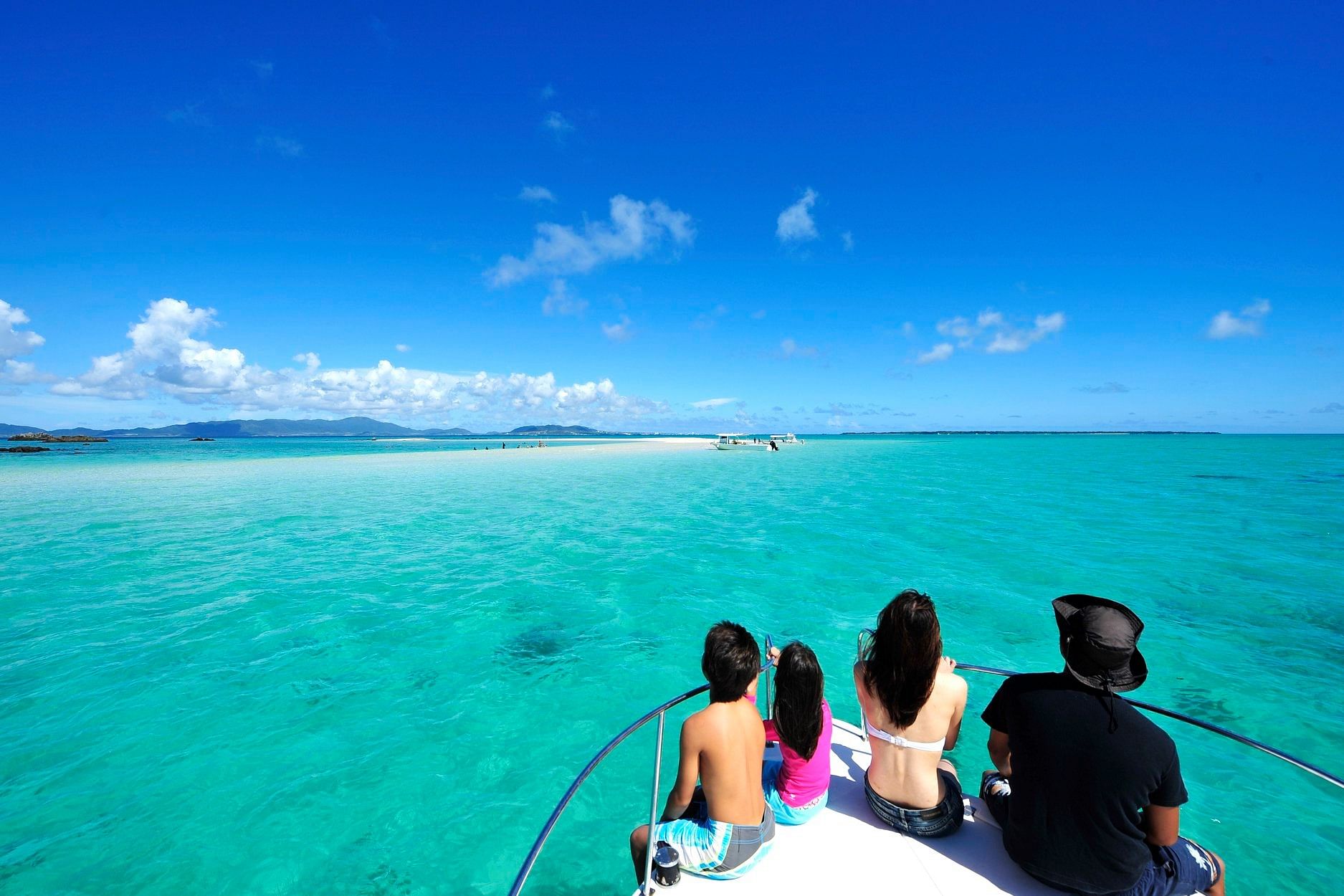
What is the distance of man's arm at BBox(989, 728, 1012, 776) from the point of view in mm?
A: 3479

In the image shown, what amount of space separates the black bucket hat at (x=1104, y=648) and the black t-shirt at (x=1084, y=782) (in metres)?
0.11

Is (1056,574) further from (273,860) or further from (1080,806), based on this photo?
(273,860)

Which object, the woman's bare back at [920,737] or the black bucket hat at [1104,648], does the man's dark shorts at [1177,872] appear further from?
the black bucket hat at [1104,648]

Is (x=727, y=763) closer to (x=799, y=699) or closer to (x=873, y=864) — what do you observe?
(x=799, y=699)

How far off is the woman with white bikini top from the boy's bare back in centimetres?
85

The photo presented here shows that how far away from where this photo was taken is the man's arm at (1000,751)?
3.48m

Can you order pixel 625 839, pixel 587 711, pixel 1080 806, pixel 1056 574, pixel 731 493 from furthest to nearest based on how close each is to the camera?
pixel 731 493
pixel 1056 574
pixel 587 711
pixel 625 839
pixel 1080 806

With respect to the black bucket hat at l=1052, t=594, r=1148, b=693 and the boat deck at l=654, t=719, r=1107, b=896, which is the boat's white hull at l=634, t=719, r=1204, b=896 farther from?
the black bucket hat at l=1052, t=594, r=1148, b=693

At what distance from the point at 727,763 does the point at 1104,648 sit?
223 cm

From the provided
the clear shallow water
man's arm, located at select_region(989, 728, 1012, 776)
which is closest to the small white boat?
the clear shallow water

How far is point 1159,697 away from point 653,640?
28.0 feet

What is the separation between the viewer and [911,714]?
134 inches

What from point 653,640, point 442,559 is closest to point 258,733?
point 653,640

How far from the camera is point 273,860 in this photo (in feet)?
17.4
